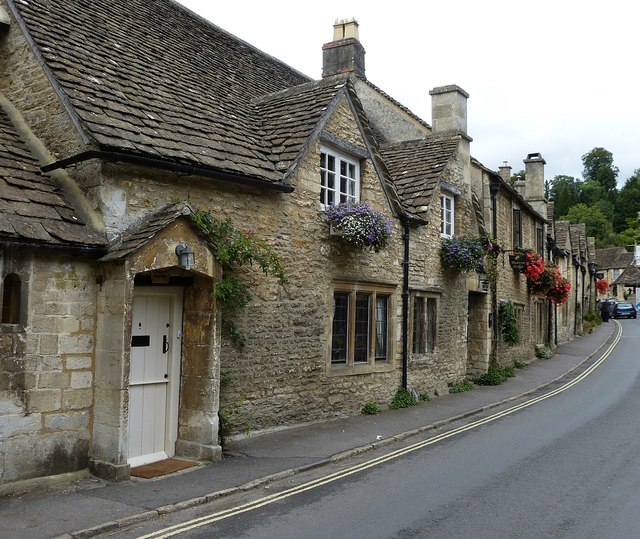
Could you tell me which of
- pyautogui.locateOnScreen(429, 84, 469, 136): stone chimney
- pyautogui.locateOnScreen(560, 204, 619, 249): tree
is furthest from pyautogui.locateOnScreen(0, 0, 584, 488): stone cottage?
pyautogui.locateOnScreen(560, 204, 619, 249): tree

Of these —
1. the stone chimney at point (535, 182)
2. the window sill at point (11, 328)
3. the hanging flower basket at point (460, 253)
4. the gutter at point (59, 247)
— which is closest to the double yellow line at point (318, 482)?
the window sill at point (11, 328)

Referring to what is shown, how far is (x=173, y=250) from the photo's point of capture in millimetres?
7992

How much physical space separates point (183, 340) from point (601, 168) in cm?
11602

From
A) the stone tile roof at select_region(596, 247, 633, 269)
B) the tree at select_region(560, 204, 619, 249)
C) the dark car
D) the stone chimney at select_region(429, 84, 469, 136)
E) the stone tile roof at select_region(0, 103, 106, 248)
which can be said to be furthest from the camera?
the tree at select_region(560, 204, 619, 249)

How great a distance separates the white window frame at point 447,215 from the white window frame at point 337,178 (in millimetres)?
3989

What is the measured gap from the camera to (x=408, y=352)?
14.3m

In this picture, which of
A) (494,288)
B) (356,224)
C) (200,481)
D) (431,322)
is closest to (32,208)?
(200,481)

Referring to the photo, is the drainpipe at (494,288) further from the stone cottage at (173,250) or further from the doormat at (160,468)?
the doormat at (160,468)

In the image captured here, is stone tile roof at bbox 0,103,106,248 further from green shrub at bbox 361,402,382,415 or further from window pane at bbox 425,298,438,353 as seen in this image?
window pane at bbox 425,298,438,353

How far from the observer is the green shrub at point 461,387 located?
16156 mm

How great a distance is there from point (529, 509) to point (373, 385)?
21.0ft

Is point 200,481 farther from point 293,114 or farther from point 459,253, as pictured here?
point 459,253

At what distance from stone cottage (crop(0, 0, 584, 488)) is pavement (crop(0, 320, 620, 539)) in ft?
1.03

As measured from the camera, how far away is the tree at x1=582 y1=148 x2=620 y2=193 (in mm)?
110062
